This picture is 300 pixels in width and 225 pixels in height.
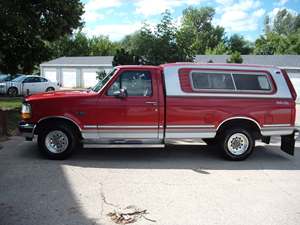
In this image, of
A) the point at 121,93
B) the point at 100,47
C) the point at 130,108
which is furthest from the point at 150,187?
the point at 100,47

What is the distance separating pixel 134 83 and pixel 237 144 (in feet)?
8.62

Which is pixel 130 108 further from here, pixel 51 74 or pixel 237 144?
pixel 51 74

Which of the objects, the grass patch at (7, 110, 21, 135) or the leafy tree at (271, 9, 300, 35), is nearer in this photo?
the grass patch at (7, 110, 21, 135)

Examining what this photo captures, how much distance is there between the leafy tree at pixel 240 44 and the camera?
71.7 meters

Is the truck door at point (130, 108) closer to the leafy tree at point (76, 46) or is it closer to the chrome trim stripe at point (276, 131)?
the chrome trim stripe at point (276, 131)

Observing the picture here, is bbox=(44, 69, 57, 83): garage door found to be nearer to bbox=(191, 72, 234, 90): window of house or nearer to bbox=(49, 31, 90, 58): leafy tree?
bbox=(49, 31, 90, 58): leafy tree

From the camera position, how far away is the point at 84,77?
1833 inches

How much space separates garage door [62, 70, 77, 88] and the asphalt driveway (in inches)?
1479

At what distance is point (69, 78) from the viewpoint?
47531mm

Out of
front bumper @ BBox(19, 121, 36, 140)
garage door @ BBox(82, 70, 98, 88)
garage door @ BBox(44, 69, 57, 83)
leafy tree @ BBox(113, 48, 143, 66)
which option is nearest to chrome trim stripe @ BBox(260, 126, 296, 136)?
front bumper @ BBox(19, 121, 36, 140)

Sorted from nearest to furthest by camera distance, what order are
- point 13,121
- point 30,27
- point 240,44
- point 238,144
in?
point 238,144, point 13,121, point 30,27, point 240,44

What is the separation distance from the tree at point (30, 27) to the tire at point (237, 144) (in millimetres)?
9066

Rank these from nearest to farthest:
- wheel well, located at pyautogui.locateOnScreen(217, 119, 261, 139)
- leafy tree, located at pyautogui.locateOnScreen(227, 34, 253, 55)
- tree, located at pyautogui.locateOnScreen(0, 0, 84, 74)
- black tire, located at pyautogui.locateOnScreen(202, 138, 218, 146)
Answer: wheel well, located at pyautogui.locateOnScreen(217, 119, 261, 139) < black tire, located at pyautogui.locateOnScreen(202, 138, 218, 146) < tree, located at pyautogui.locateOnScreen(0, 0, 84, 74) < leafy tree, located at pyautogui.locateOnScreen(227, 34, 253, 55)

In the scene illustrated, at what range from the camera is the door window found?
900cm
